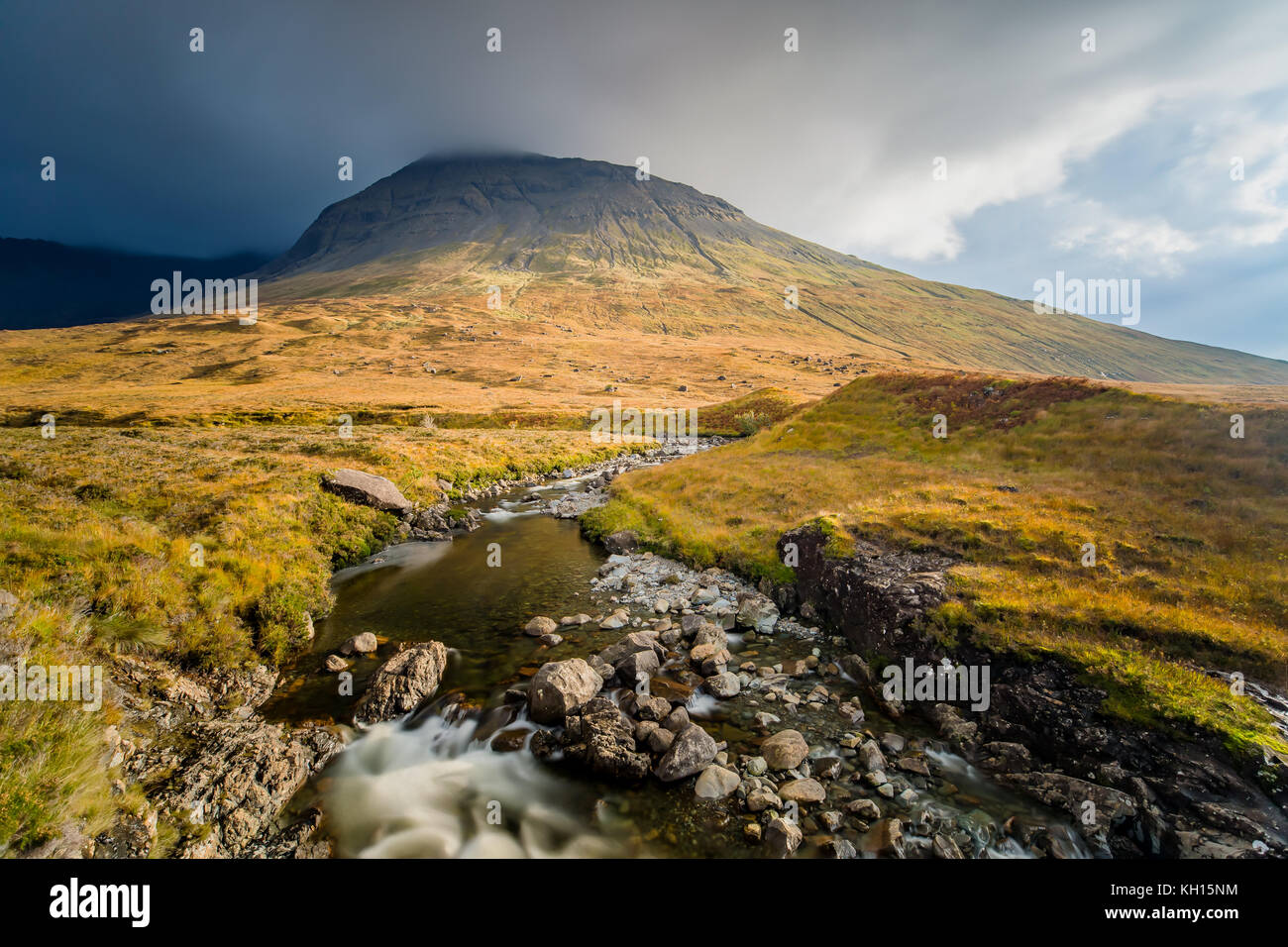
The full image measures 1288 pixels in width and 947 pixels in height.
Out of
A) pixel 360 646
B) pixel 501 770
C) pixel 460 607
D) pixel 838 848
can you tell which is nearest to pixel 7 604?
pixel 360 646

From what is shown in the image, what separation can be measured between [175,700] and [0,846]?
21.0 ft

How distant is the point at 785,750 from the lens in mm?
10492

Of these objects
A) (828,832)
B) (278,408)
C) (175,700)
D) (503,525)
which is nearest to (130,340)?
(278,408)

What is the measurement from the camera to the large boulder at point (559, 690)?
1213cm

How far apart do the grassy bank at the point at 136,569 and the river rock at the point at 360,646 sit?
5.32 feet

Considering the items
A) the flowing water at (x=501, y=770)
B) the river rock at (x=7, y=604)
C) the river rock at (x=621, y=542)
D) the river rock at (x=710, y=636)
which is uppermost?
the river rock at (x=7, y=604)

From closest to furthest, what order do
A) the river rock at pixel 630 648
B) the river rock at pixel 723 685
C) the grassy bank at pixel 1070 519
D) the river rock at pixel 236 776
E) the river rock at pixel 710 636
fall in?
the river rock at pixel 236 776 → the grassy bank at pixel 1070 519 → the river rock at pixel 723 685 → the river rock at pixel 630 648 → the river rock at pixel 710 636

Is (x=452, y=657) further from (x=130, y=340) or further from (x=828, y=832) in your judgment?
(x=130, y=340)

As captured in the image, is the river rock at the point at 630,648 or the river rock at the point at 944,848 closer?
the river rock at the point at 944,848

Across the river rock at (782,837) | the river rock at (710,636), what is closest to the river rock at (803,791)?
the river rock at (782,837)

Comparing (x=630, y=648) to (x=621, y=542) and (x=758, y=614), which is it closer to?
(x=758, y=614)

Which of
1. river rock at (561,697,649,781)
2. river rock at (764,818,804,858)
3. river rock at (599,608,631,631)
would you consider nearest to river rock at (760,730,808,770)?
river rock at (764,818,804,858)

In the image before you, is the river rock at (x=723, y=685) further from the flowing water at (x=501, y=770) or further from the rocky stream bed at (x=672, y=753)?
the flowing water at (x=501, y=770)

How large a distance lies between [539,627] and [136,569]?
11.3m
